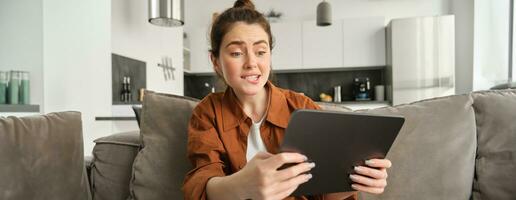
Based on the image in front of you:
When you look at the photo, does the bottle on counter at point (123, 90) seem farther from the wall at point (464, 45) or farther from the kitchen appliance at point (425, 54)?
the wall at point (464, 45)

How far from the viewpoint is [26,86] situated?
235cm

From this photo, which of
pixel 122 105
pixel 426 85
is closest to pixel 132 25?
pixel 122 105

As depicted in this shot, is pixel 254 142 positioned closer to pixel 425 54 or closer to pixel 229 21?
pixel 229 21

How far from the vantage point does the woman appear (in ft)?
2.68

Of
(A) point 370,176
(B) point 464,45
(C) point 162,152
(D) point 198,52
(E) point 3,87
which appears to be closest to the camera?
(A) point 370,176

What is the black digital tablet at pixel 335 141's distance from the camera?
0.67m

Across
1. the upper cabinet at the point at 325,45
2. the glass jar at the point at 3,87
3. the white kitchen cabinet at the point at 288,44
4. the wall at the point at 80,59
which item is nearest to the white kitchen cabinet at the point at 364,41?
the upper cabinet at the point at 325,45

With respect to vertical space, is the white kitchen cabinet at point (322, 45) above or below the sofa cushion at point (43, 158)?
above

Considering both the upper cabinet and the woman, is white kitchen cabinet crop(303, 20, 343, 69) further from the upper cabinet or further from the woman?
the woman

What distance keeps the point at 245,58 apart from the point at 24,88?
2023 millimetres

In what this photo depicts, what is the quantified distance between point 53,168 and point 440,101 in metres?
1.19

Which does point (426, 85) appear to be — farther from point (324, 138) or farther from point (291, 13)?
point (324, 138)

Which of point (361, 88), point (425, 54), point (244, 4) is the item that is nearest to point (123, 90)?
point (244, 4)

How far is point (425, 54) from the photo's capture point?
4.10 metres
